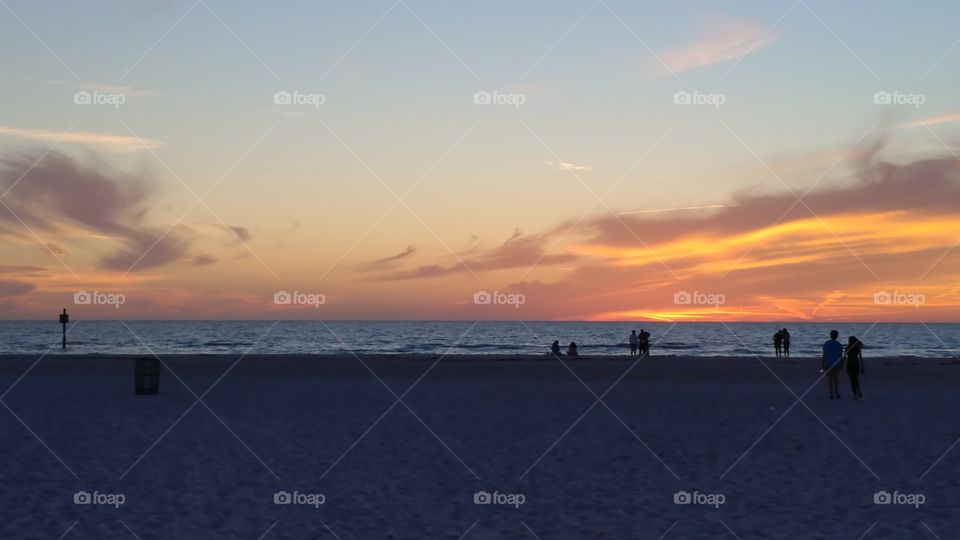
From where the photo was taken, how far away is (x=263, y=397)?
27656 millimetres

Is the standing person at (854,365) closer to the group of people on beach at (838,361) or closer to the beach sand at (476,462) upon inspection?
the group of people on beach at (838,361)

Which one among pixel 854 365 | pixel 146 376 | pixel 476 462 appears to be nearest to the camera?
pixel 476 462

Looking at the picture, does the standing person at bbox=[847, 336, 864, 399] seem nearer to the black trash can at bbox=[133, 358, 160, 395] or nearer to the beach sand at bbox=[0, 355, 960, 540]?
the beach sand at bbox=[0, 355, 960, 540]

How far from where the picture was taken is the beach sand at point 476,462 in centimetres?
1189

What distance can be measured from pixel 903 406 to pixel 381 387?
53.8 feet

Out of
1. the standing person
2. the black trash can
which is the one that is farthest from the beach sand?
the standing person

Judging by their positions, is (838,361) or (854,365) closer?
(838,361)

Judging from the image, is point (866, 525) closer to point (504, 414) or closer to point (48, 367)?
point (504, 414)

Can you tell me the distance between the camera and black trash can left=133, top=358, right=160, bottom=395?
90.1 feet

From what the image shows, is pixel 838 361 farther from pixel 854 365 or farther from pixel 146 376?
pixel 146 376

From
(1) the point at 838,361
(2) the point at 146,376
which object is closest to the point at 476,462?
(1) the point at 838,361

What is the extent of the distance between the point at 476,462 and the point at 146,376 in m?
15.1

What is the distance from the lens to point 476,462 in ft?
53.3

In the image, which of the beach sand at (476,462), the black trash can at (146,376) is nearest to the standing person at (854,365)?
the beach sand at (476,462)
